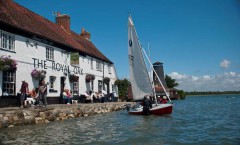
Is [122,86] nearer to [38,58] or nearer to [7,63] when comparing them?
[38,58]

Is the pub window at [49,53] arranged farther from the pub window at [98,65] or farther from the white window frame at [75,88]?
the pub window at [98,65]

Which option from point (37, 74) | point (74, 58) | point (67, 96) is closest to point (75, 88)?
point (74, 58)

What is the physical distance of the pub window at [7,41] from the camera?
18.3 m

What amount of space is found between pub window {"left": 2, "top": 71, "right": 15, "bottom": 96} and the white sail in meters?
9.05

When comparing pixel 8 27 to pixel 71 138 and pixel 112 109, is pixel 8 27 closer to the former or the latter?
pixel 71 138

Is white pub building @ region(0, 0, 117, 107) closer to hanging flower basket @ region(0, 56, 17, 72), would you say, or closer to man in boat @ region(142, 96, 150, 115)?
hanging flower basket @ region(0, 56, 17, 72)

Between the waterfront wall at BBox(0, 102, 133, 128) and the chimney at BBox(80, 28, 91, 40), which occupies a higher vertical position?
the chimney at BBox(80, 28, 91, 40)

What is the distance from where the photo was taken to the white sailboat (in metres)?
21.4

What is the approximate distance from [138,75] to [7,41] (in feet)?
32.4

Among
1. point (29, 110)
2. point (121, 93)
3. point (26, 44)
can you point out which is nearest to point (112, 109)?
point (26, 44)

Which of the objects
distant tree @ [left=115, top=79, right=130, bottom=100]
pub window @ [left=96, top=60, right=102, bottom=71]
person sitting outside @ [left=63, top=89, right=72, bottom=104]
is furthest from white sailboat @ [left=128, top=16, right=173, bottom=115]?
distant tree @ [left=115, top=79, right=130, bottom=100]

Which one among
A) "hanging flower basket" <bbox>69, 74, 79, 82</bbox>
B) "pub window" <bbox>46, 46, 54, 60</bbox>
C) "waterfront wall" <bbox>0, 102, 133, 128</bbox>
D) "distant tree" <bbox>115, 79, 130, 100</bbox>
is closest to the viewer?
"waterfront wall" <bbox>0, 102, 133, 128</bbox>

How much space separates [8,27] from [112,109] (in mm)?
13219

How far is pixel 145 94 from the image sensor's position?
22.3 meters
